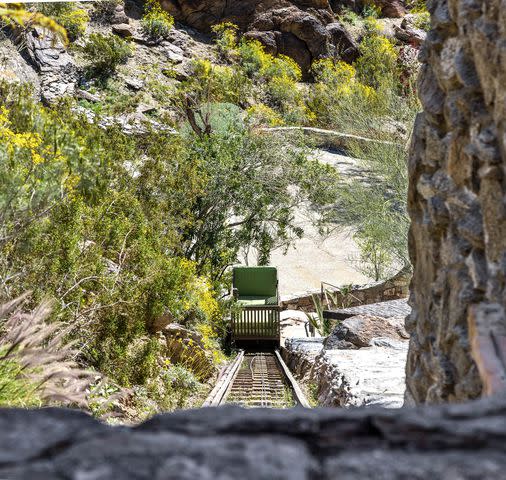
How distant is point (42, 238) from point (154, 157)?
18.3ft

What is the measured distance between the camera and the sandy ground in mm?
20641

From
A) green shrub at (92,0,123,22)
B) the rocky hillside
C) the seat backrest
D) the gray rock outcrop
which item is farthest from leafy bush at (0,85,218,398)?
green shrub at (92,0,123,22)

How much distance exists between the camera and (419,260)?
9.07 feet

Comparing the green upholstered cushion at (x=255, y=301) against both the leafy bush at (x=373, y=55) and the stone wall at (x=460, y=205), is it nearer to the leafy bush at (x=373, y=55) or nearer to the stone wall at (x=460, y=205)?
the stone wall at (x=460, y=205)

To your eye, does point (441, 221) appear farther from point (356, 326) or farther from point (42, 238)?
point (356, 326)

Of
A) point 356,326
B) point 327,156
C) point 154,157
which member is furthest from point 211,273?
point 327,156

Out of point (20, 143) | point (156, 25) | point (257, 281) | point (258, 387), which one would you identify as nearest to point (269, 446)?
point (20, 143)

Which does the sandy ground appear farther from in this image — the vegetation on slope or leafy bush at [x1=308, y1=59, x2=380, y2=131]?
leafy bush at [x1=308, y1=59, x2=380, y2=131]

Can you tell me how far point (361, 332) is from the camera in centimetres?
970

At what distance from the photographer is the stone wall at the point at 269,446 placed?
3.32 ft

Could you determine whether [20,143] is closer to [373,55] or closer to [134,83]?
[134,83]

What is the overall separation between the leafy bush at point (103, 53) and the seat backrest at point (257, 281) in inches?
569

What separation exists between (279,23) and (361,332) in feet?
88.8

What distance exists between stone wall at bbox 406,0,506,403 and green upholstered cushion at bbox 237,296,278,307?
12.6 metres
